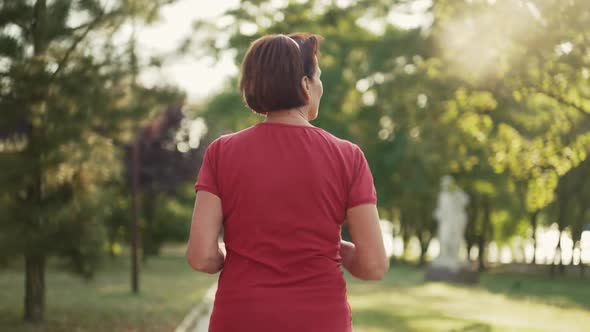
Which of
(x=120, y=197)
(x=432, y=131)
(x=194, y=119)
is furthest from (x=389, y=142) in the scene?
(x=432, y=131)

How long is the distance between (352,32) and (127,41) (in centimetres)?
2149

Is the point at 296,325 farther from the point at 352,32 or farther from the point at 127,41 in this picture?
the point at 352,32

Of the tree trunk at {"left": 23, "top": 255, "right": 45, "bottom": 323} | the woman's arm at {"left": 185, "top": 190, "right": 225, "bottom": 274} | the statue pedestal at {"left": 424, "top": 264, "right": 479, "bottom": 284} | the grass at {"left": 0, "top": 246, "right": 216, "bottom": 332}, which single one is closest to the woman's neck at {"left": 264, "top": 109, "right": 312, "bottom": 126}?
the woman's arm at {"left": 185, "top": 190, "right": 225, "bottom": 274}

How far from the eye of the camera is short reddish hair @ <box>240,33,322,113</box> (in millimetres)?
2490

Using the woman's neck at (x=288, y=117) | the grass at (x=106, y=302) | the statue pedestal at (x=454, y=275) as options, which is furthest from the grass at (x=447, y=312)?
the woman's neck at (x=288, y=117)

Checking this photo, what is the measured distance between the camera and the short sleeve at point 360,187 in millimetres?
2463

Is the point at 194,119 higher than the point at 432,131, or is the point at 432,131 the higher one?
the point at 432,131

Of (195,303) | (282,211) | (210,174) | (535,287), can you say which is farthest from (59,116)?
(535,287)

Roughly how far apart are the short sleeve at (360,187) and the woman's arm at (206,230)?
380 mm

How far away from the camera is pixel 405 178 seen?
39125 mm

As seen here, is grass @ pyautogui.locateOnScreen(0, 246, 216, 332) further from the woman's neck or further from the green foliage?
the woman's neck

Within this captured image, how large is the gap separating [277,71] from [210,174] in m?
0.35

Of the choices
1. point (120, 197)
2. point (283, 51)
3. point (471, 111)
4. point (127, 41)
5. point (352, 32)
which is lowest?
point (120, 197)

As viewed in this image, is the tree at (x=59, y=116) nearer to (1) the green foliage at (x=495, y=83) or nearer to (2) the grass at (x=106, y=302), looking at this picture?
(2) the grass at (x=106, y=302)
